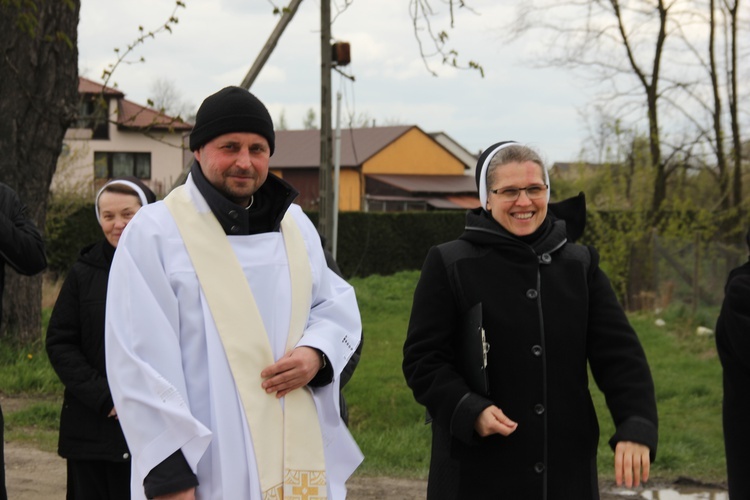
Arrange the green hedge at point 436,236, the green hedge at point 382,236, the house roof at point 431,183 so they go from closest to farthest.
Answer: the green hedge at point 436,236 → the green hedge at point 382,236 → the house roof at point 431,183

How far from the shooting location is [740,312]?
420cm

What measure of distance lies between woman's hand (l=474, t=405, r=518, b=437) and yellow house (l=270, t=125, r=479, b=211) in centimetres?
4989

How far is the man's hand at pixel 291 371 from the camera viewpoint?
3.22 m

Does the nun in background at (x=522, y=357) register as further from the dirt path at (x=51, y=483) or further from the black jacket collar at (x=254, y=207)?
the dirt path at (x=51, y=483)

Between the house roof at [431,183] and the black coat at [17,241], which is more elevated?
the house roof at [431,183]

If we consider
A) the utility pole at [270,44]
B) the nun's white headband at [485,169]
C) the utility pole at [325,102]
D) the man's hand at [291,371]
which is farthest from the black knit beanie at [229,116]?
the utility pole at [325,102]

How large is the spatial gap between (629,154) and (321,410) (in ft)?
61.1

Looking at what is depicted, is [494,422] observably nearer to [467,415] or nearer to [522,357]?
[467,415]

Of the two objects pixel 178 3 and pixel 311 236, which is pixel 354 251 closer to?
pixel 178 3

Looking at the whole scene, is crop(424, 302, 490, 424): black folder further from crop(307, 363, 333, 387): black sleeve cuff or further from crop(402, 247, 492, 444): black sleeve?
crop(307, 363, 333, 387): black sleeve cuff

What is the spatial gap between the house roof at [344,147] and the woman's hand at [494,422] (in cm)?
5148

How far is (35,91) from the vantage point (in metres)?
10.1

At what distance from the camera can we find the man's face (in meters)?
3.36

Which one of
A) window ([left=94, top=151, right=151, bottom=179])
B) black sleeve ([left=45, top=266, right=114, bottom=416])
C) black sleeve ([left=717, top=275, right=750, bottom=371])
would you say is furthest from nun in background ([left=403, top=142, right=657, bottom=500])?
window ([left=94, top=151, right=151, bottom=179])
